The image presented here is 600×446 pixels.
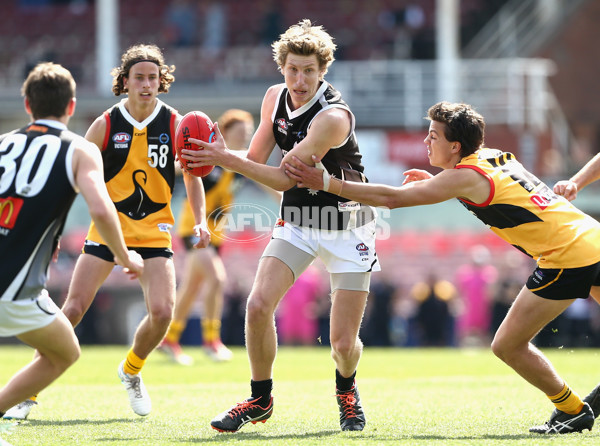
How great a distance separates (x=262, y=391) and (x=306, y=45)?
2.14 meters

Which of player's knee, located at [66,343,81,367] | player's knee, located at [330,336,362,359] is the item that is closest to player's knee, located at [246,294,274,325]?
player's knee, located at [330,336,362,359]

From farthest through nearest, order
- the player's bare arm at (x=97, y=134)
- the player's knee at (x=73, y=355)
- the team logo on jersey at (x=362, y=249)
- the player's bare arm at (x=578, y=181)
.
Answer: the player's bare arm at (x=97, y=134) < the player's bare arm at (x=578, y=181) < the team logo on jersey at (x=362, y=249) < the player's knee at (x=73, y=355)

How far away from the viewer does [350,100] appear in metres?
21.0

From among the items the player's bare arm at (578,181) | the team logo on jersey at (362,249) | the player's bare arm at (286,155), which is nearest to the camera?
the player's bare arm at (286,155)

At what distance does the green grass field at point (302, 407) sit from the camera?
5414mm

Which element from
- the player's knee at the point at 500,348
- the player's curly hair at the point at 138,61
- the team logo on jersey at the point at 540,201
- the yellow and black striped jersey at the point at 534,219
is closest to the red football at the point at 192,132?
the player's curly hair at the point at 138,61

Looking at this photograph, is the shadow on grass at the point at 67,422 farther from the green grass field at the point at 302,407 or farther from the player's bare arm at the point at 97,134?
the player's bare arm at the point at 97,134

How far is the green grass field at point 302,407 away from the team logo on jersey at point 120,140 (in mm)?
1881

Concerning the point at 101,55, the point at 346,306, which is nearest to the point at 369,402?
the point at 346,306

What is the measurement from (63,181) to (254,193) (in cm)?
1452

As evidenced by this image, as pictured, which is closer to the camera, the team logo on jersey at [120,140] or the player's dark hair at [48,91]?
the player's dark hair at [48,91]

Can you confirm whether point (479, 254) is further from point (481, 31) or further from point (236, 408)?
point (236, 408)

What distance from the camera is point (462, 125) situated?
5742 millimetres

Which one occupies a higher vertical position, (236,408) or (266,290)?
(266,290)
